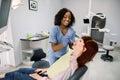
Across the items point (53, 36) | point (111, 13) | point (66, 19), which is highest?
point (111, 13)

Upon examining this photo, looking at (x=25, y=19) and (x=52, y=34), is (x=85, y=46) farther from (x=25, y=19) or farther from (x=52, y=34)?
(x=25, y=19)

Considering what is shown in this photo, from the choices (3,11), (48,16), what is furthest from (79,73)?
(48,16)

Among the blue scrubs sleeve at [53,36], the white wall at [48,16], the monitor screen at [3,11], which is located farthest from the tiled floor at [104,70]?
the monitor screen at [3,11]

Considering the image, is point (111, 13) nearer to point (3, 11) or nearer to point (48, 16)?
point (48, 16)

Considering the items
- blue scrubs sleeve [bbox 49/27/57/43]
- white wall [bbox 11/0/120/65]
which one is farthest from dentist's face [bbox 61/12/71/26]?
white wall [bbox 11/0/120/65]

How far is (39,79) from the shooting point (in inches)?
58.3

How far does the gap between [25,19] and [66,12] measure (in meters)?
2.12

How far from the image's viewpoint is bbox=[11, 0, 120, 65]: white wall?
3320 mm

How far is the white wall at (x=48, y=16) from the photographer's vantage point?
332 centimetres

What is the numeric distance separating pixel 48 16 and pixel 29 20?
119 centimetres

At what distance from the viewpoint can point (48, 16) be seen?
4816 millimetres

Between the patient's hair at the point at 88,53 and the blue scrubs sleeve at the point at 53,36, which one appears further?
the blue scrubs sleeve at the point at 53,36

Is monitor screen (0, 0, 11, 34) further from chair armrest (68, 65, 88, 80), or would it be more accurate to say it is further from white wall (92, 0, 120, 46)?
white wall (92, 0, 120, 46)

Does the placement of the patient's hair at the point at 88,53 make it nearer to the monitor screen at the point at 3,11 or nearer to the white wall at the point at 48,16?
the monitor screen at the point at 3,11
